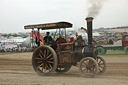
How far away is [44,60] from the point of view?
23.6 ft

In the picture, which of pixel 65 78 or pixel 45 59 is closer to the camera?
pixel 65 78

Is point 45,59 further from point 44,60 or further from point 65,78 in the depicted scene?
point 65,78

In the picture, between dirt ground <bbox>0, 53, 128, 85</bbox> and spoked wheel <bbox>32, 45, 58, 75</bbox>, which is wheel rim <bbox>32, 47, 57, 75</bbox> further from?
dirt ground <bbox>0, 53, 128, 85</bbox>

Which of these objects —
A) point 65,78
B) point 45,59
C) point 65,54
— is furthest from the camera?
point 45,59

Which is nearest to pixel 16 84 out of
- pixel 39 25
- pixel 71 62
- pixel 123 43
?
pixel 71 62

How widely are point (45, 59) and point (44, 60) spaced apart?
2.4 inches

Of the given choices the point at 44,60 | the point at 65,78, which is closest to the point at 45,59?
the point at 44,60

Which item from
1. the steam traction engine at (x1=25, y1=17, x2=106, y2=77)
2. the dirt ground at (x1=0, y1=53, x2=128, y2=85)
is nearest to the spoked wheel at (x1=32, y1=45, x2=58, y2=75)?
the steam traction engine at (x1=25, y1=17, x2=106, y2=77)

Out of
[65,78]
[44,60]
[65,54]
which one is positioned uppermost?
[65,54]

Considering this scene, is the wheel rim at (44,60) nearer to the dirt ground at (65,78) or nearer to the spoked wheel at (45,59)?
the spoked wheel at (45,59)

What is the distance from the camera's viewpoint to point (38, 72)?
729 cm

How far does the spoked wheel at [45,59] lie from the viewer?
22.5ft

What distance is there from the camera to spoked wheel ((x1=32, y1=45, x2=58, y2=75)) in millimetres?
6844

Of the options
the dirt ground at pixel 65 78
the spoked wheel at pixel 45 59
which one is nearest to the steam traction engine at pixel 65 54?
the spoked wheel at pixel 45 59
